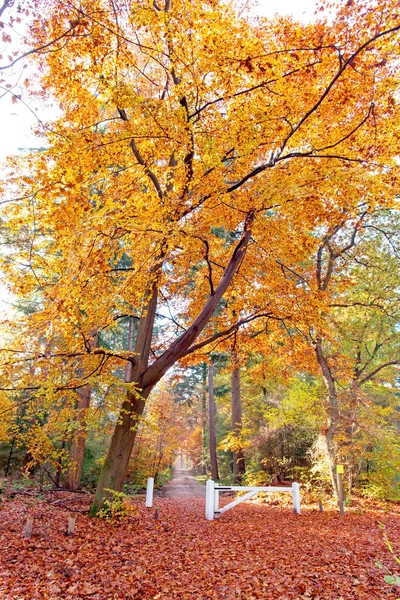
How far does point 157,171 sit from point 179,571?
7418 millimetres

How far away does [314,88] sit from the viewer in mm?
5793

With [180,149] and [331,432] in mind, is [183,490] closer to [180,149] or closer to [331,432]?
[331,432]

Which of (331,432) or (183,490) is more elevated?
(331,432)

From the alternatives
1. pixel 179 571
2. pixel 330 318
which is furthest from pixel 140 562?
pixel 330 318

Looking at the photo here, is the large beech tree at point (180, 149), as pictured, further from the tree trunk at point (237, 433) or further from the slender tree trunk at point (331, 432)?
the tree trunk at point (237, 433)

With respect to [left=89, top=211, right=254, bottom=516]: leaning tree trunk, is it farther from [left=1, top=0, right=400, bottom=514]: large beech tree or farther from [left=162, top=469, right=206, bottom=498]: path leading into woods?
[left=162, top=469, right=206, bottom=498]: path leading into woods

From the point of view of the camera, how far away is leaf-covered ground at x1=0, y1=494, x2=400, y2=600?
12.4 feet

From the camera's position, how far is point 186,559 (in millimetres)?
4746

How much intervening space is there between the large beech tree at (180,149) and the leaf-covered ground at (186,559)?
50.4 inches

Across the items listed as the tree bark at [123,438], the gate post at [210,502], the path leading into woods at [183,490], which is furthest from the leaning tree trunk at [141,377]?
the path leading into woods at [183,490]

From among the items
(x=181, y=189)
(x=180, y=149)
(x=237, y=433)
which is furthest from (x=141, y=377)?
(x=237, y=433)

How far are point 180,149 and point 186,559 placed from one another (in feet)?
20.4

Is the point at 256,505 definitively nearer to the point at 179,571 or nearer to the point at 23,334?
the point at 179,571

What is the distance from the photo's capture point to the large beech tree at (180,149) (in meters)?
4.73
